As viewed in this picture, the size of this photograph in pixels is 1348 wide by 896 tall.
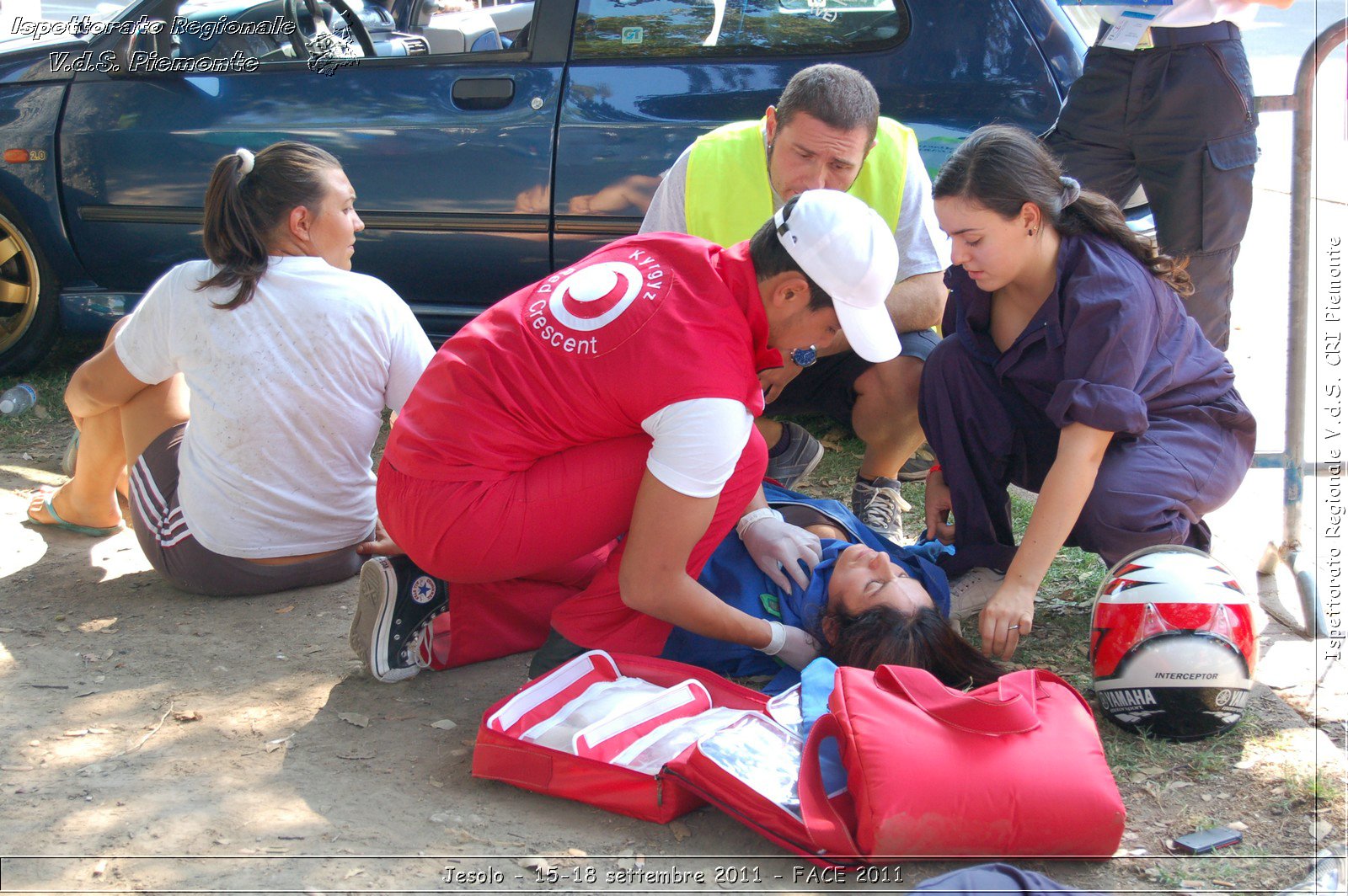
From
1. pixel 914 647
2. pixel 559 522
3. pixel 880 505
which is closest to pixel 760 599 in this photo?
pixel 914 647

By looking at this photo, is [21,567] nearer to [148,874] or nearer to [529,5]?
[148,874]

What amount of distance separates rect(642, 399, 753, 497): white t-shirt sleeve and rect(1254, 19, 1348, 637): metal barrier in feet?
5.69

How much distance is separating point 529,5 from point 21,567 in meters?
3.35

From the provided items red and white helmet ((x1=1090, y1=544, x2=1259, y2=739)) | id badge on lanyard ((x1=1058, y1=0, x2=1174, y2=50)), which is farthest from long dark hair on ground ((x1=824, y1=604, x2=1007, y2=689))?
id badge on lanyard ((x1=1058, y1=0, x2=1174, y2=50))

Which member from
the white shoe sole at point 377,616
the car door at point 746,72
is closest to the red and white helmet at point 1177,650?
the white shoe sole at point 377,616

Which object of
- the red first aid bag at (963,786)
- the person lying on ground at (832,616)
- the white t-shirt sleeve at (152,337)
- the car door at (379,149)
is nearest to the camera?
the red first aid bag at (963,786)

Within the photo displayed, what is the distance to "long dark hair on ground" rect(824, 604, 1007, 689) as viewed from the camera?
8.39ft

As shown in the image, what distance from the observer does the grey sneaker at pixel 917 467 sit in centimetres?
403

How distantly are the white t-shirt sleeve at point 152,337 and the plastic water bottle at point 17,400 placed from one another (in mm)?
1744

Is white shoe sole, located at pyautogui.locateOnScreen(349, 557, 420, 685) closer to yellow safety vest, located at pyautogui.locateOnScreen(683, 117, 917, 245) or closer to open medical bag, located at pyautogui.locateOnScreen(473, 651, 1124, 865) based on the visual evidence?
open medical bag, located at pyautogui.locateOnScreen(473, 651, 1124, 865)

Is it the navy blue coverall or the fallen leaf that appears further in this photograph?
the navy blue coverall

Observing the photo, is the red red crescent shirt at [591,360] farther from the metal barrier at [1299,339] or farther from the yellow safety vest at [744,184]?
the metal barrier at [1299,339]

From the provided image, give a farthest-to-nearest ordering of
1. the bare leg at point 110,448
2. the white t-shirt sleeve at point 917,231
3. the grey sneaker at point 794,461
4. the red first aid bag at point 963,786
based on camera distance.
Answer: the grey sneaker at point 794,461
the white t-shirt sleeve at point 917,231
the bare leg at point 110,448
the red first aid bag at point 963,786

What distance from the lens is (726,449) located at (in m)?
2.23
